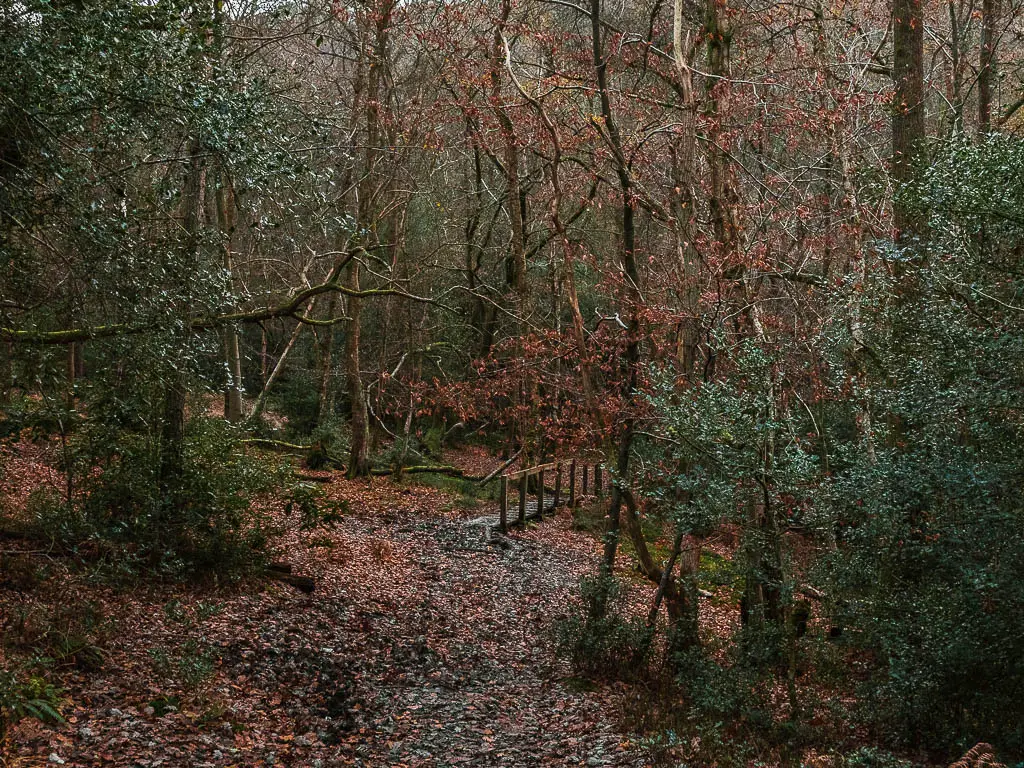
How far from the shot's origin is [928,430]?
603 cm

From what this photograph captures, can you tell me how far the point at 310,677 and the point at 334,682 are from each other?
0.24 m

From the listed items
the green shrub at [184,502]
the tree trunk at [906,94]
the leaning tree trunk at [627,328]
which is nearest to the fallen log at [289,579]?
the green shrub at [184,502]

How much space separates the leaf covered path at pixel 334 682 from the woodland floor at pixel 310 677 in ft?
0.07

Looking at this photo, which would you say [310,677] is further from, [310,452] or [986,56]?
[986,56]

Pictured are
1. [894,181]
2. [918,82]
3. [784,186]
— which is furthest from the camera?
[784,186]

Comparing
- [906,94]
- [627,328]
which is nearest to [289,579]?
[627,328]

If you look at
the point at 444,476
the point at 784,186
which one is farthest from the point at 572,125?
the point at 444,476

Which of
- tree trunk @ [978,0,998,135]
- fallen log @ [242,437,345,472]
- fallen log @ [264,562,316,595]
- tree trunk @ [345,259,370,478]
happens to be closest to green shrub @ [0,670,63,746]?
fallen log @ [264,562,316,595]

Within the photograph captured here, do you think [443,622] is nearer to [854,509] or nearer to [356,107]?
[854,509]

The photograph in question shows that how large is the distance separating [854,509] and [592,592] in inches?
123

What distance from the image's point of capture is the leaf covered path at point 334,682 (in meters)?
6.02

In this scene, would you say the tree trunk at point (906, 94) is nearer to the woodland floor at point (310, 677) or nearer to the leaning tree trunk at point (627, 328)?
the leaning tree trunk at point (627, 328)

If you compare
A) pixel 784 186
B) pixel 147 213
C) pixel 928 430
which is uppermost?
pixel 784 186

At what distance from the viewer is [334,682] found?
25.9ft
